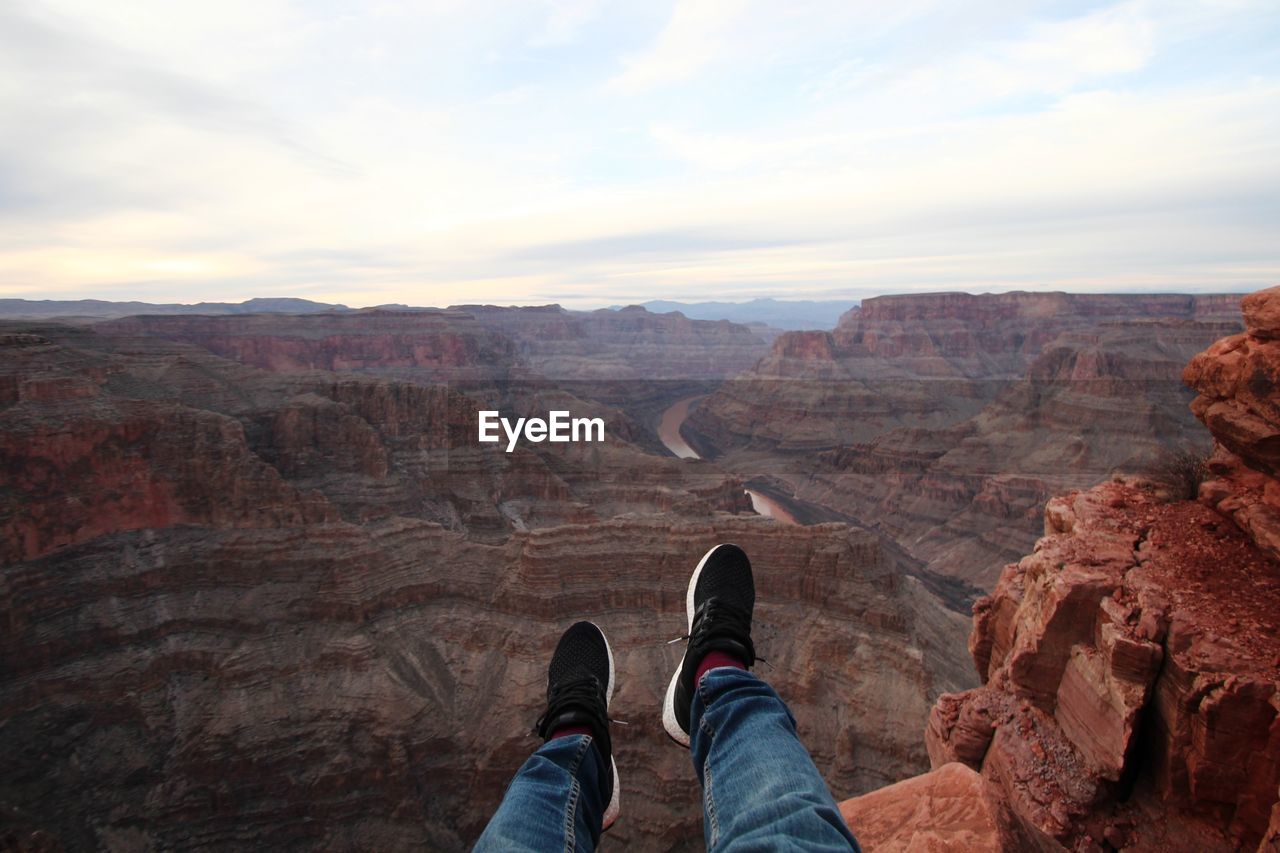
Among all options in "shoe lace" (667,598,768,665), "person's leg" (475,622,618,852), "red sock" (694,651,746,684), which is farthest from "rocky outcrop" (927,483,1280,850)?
"person's leg" (475,622,618,852)

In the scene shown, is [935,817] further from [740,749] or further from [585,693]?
[585,693]

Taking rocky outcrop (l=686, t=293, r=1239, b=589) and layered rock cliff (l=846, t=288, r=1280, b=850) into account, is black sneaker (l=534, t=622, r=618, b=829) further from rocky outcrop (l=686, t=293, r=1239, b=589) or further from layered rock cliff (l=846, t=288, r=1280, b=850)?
rocky outcrop (l=686, t=293, r=1239, b=589)

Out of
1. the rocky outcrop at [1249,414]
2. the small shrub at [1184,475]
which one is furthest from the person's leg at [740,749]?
the small shrub at [1184,475]

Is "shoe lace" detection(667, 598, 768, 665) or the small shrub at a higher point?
the small shrub

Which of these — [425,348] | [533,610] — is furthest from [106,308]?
[533,610]

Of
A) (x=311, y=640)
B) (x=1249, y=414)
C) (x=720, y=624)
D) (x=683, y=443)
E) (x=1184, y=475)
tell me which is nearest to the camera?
(x=720, y=624)

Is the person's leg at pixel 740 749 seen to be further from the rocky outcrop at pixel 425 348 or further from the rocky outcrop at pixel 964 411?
the rocky outcrop at pixel 425 348

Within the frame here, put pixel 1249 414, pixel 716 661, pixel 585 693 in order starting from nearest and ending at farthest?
1. pixel 716 661
2. pixel 585 693
3. pixel 1249 414
